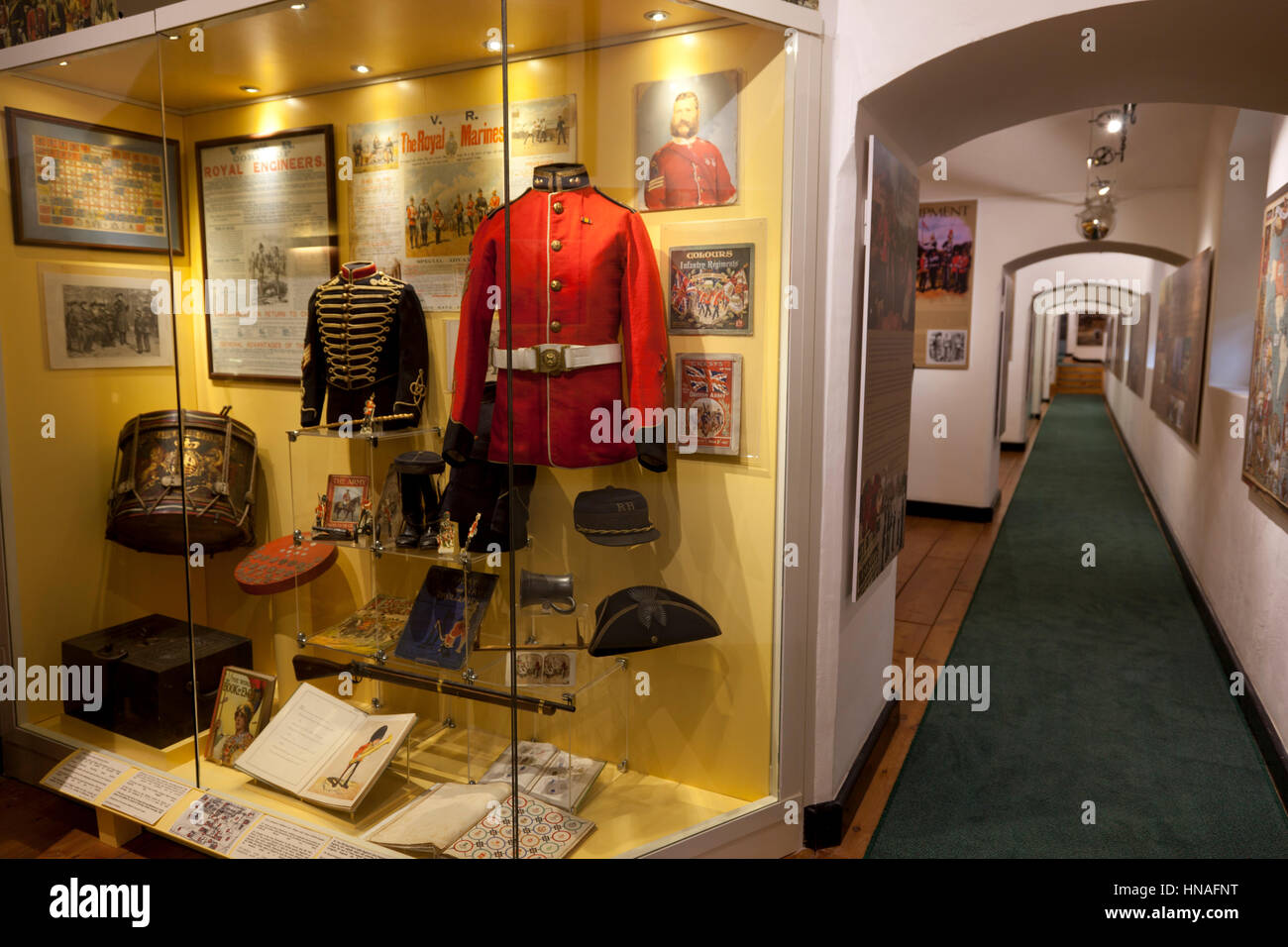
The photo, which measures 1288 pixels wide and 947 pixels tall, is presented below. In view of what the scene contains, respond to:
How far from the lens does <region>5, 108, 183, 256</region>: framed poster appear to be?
2.58 metres

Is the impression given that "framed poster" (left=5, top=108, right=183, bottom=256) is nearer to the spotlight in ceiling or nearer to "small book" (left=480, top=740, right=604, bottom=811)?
"small book" (left=480, top=740, right=604, bottom=811)

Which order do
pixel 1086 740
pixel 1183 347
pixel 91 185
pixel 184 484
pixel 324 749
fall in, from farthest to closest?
1. pixel 1183 347
2. pixel 1086 740
3. pixel 91 185
4. pixel 184 484
5. pixel 324 749

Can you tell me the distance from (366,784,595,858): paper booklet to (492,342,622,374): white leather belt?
3.55 feet

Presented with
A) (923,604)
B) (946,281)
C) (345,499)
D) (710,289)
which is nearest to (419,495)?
(345,499)

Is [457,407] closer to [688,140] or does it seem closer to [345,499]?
[345,499]

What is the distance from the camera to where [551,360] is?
222 cm

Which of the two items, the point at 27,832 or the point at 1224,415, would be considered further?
the point at 1224,415

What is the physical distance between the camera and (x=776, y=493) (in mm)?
2482

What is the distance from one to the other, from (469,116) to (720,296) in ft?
2.57

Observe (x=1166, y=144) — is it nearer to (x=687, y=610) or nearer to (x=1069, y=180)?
(x=1069, y=180)

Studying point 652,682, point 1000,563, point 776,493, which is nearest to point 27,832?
point 652,682

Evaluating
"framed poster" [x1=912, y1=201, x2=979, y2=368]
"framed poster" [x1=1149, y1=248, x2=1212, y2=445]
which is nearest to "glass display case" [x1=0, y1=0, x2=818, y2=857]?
"framed poster" [x1=1149, y1=248, x2=1212, y2=445]

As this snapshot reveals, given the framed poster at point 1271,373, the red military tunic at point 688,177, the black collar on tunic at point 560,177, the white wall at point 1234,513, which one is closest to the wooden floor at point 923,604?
the white wall at point 1234,513

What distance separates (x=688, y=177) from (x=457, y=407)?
0.85 metres
